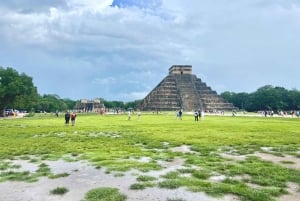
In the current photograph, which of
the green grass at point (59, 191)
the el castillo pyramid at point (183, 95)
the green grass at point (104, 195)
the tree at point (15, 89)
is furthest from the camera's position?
the el castillo pyramid at point (183, 95)

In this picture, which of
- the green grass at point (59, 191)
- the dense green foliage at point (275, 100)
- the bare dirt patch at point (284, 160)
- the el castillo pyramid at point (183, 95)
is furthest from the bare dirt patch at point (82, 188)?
the dense green foliage at point (275, 100)

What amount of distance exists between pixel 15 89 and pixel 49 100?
86592 millimetres

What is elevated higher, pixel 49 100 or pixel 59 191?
pixel 49 100

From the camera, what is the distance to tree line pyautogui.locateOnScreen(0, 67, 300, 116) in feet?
267

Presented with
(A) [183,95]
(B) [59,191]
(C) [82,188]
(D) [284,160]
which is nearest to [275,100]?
(A) [183,95]

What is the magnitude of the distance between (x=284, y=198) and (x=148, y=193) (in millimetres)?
3009

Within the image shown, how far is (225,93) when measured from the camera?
18212 centimetres

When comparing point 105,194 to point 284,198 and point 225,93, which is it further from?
point 225,93

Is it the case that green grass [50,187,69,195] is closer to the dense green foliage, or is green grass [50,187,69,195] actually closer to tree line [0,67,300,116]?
tree line [0,67,300,116]

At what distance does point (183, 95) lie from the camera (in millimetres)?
135750

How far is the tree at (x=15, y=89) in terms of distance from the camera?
78950 mm

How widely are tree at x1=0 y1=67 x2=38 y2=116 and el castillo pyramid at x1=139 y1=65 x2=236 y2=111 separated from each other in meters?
49.0

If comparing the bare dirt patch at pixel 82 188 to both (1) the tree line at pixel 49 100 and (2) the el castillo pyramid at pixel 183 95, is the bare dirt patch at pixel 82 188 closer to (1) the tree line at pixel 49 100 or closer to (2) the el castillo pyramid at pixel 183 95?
(1) the tree line at pixel 49 100

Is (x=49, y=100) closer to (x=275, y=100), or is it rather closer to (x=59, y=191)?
(x=275, y=100)
